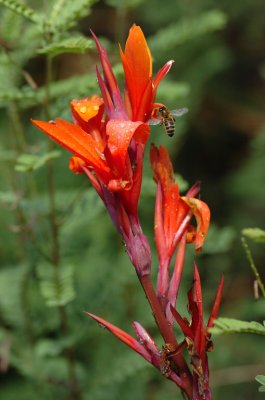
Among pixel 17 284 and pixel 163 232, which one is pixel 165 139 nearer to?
pixel 17 284

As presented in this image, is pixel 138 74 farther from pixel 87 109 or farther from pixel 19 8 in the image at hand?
pixel 19 8

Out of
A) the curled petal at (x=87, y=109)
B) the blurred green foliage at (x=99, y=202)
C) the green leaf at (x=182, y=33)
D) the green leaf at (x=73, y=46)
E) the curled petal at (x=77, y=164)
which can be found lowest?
the blurred green foliage at (x=99, y=202)

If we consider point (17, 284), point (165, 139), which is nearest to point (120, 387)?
point (17, 284)

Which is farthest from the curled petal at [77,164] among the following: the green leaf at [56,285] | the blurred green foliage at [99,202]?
the green leaf at [56,285]

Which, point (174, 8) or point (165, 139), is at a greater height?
point (174, 8)

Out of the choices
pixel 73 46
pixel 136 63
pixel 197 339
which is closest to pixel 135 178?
pixel 136 63

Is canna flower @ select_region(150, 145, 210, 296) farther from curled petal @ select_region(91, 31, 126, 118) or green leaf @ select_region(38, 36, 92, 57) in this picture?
green leaf @ select_region(38, 36, 92, 57)

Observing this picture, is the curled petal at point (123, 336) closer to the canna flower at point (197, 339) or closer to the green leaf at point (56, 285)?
the canna flower at point (197, 339)
